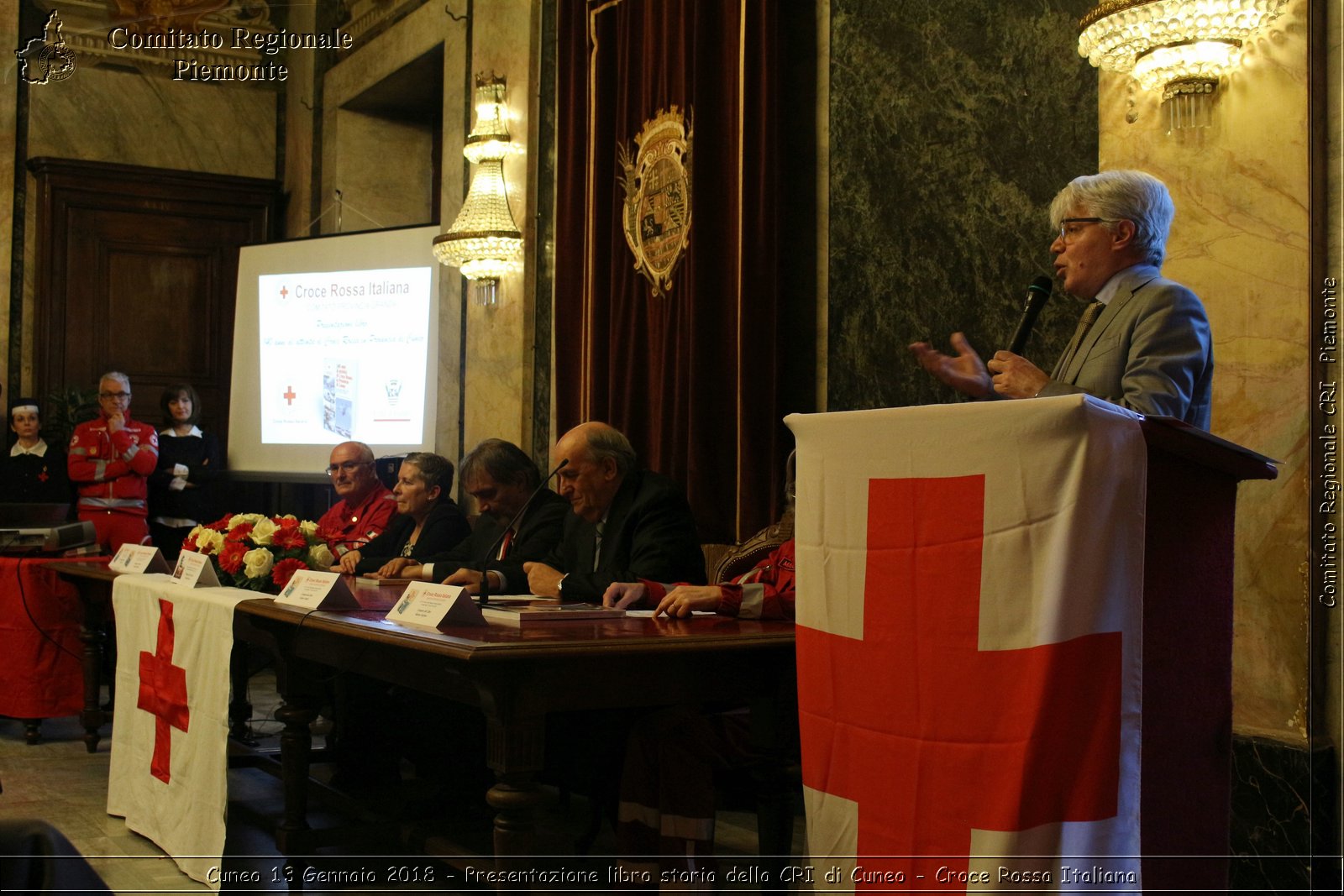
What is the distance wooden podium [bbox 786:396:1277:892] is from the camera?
173cm

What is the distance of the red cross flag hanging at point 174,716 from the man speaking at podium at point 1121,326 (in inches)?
73.3

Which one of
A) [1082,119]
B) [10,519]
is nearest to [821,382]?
[1082,119]

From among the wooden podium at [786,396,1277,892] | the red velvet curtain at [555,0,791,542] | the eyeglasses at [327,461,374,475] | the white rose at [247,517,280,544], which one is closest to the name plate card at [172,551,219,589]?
the white rose at [247,517,280,544]

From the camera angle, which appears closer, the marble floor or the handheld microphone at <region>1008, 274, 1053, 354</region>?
the handheld microphone at <region>1008, 274, 1053, 354</region>

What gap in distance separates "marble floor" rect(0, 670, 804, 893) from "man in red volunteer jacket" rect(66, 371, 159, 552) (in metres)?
2.17

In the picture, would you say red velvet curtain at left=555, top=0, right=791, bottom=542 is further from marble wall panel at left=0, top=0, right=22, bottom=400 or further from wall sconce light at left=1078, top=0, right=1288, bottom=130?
marble wall panel at left=0, top=0, right=22, bottom=400

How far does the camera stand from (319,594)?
9.53 ft

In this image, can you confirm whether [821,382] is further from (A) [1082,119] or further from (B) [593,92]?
(B) [593,92]

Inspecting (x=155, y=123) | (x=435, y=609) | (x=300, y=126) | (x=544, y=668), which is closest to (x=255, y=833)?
(x=435, y=609)

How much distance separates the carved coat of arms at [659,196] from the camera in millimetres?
4828

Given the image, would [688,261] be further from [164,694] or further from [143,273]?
[143,273]

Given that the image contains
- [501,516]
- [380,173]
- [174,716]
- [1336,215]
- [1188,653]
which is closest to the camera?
[1188,653]

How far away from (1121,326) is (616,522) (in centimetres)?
162

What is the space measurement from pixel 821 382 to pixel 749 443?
0.32 m
